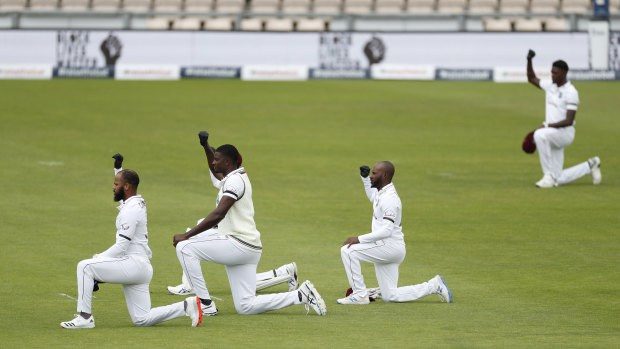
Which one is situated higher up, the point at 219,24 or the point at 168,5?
the point at 168,5

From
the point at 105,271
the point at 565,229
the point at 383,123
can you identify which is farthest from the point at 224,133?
the point at 105,271

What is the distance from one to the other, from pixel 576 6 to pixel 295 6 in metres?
12.5

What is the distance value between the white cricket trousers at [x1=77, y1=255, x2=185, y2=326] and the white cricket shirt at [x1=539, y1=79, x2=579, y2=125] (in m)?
11.8

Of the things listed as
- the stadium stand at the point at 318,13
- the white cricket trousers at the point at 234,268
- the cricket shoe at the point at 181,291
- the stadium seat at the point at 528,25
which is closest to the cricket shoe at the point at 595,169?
the cricket shoe at the point at 181,291

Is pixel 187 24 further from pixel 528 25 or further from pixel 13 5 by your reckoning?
pixel 528 25

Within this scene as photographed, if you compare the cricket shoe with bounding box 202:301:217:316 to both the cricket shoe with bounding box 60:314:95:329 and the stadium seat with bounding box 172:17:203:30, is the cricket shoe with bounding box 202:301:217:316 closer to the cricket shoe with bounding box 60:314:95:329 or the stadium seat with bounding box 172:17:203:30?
the cricket shoe with bounding box 60:314:95:329

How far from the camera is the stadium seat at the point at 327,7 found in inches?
1751

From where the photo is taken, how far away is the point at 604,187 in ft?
69.3

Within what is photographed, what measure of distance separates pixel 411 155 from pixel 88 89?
49.6ft

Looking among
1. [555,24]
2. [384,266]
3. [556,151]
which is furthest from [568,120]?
[555,24]

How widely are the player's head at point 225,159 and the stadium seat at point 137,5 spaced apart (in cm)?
3536

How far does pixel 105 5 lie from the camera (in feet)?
149

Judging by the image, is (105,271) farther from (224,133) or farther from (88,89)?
(88,89)

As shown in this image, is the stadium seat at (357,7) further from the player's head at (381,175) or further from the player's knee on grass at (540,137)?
the player's head at (381,175)
